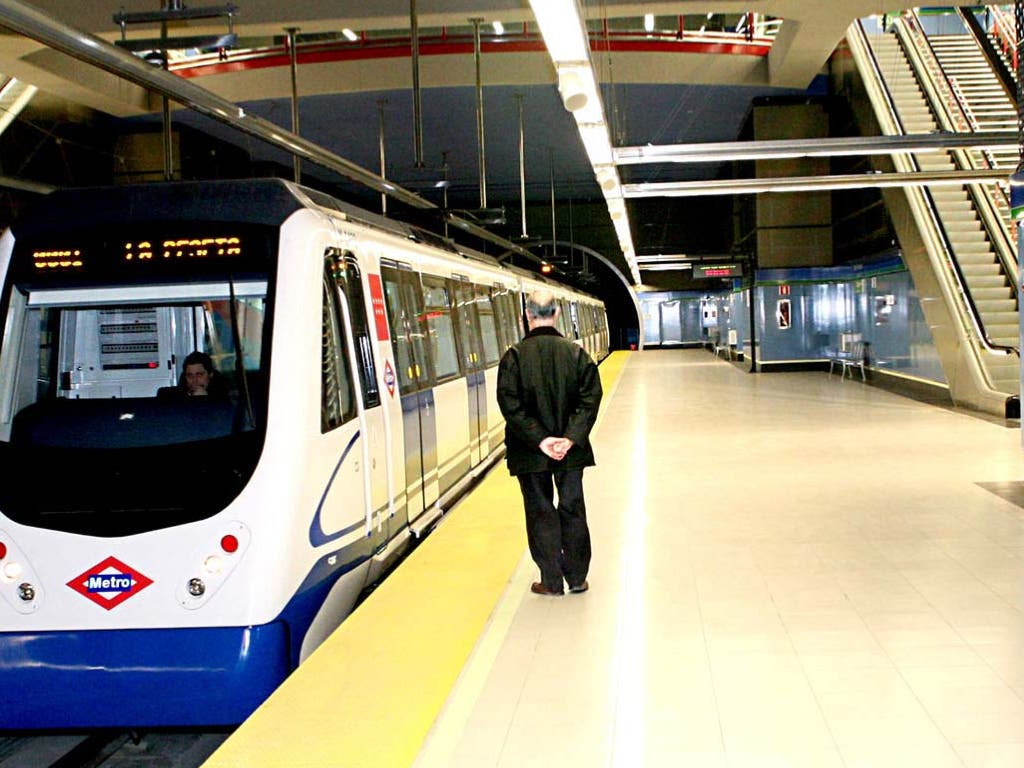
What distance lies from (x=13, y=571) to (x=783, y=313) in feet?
72.9

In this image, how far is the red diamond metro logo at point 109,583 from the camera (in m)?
4.58

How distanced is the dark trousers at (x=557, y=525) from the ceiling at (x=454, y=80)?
4.40m

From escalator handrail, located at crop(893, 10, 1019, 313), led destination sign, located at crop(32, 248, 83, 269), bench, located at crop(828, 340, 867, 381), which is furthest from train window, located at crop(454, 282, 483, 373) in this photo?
bench, located at crop(828, 340, 867, 381)

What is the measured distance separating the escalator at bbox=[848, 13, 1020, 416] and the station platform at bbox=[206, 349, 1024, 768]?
5304 mm

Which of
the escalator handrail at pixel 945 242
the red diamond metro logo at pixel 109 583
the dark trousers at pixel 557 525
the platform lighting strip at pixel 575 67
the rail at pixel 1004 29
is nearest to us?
the red diamond metro logo at pixel 109 583

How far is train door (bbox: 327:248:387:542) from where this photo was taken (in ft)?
18.6

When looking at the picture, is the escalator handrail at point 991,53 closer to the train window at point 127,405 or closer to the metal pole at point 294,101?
the metal pole at point 294,101

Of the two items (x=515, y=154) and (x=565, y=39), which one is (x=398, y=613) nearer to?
(x=565, y=39)

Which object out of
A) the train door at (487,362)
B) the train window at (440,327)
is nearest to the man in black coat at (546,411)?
the train window at (440,327)

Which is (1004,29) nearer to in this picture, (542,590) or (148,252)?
(542,590)

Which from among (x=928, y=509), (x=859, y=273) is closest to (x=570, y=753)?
(x=928, y=509)

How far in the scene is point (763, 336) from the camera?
25250 mm

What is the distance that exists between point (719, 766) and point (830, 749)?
0.41 metres

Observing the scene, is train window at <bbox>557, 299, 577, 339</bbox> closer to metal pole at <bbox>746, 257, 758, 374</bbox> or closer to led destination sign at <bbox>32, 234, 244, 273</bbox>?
A: metal pole at <bbox>746, 257, 758, 374</bbox>
